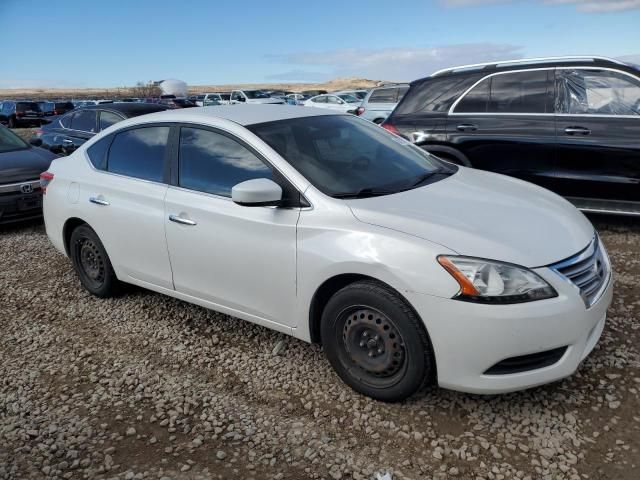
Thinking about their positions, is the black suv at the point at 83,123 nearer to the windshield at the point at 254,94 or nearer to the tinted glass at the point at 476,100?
the tinted glass at the point at 476,100

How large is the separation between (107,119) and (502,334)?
7.84 meters

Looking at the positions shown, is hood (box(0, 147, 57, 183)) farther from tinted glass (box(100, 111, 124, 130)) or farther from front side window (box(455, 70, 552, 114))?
front side window (box(455, 70, 552, 114))

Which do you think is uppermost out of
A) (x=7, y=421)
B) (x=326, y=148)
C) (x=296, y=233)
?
(x=326, y=148)

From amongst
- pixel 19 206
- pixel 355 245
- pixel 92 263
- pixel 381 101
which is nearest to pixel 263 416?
pixel 355 245

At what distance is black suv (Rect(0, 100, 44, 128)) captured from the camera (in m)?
29.5

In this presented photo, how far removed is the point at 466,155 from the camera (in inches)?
249

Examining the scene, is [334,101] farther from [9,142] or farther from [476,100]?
[476,100]

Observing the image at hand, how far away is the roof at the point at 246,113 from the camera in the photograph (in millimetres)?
3787

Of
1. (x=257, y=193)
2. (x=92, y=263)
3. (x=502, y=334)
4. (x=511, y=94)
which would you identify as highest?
(x=511, y=94)

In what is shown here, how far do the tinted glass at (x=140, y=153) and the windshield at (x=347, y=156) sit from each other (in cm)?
85

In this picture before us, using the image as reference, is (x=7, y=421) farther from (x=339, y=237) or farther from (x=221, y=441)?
(x=339, y=237)

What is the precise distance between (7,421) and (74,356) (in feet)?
2.48

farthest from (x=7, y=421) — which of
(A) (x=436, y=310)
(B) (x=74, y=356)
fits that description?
(A) (x=436, y=310)

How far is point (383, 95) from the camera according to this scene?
16969 millimetres
